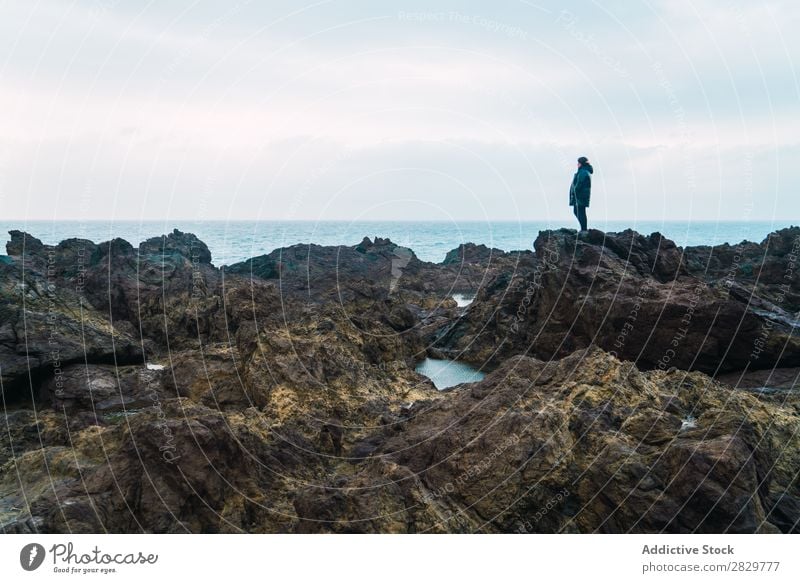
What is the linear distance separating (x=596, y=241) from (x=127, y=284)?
19006 mm

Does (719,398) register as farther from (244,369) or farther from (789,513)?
(244,369)

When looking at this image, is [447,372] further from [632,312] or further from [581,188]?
[581,188]

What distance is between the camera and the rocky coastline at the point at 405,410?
8.97 meters

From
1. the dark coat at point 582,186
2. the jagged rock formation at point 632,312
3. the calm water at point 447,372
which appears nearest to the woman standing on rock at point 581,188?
the dark coat at point 582,186

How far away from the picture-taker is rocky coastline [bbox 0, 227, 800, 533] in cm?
897
